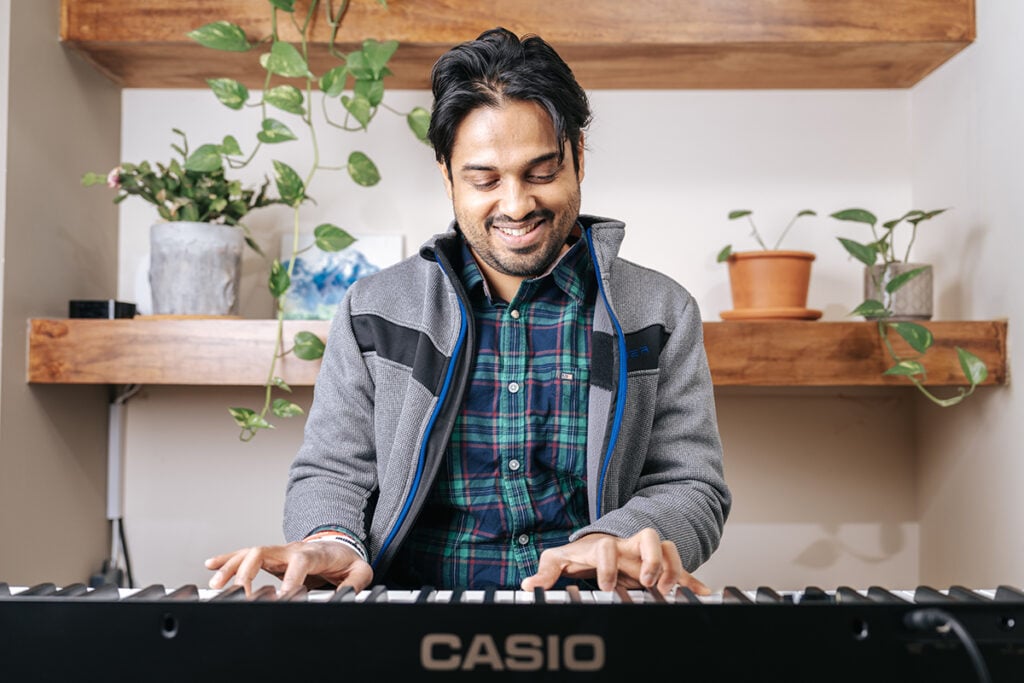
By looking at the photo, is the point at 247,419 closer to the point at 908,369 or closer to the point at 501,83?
the point at 501,83

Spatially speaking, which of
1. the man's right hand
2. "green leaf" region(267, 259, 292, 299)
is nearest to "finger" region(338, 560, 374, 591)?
the man's right hand

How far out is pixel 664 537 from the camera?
3.43 feet

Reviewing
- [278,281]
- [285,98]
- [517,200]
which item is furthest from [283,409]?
[517,200]

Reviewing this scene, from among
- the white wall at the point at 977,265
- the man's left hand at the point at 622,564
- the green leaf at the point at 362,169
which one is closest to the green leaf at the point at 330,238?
Result: the green leaf at the point at 362,169

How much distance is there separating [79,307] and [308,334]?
19.0 inches

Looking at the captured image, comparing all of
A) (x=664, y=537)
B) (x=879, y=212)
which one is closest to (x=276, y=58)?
(x=664, y=537)

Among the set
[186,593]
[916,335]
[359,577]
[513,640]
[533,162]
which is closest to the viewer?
[513,640]

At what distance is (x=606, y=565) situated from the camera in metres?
0.78

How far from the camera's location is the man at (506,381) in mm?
1140

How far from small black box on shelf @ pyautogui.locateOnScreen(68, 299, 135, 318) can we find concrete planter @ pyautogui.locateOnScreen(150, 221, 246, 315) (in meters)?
0.07

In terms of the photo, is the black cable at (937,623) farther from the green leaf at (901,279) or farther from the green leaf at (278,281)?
the green leaf at (278,281)

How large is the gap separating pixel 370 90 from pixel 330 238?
0.97 feet

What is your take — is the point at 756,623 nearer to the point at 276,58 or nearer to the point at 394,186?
the point at 276,58

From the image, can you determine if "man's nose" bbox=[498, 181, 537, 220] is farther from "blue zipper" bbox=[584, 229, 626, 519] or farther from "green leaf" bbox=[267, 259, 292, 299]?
"green leaf" bbox=[267, 259, 292, 299]
